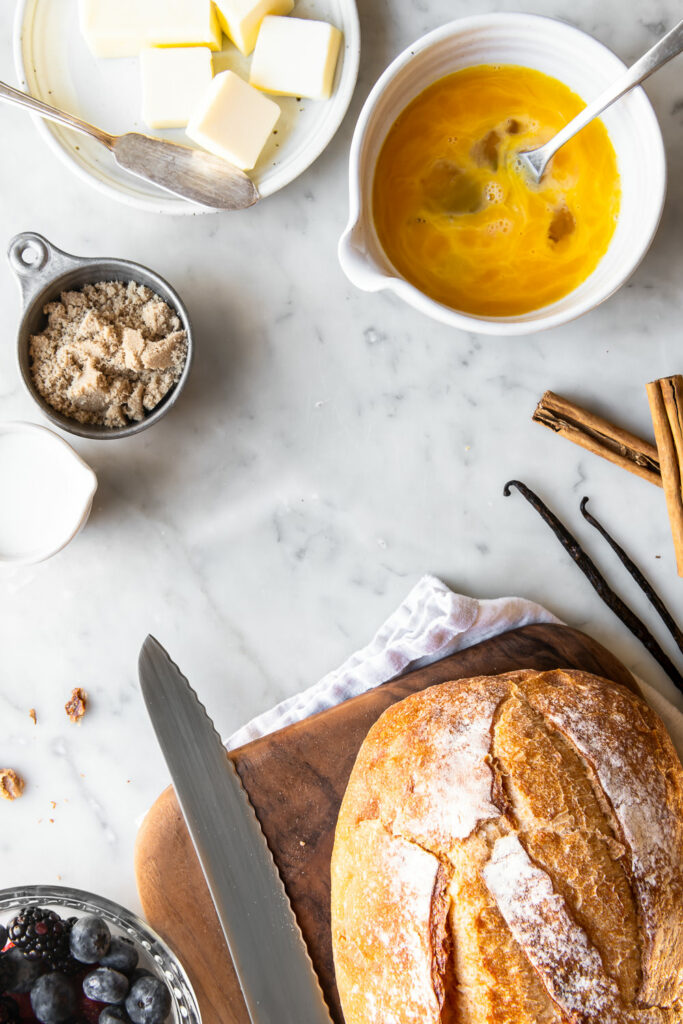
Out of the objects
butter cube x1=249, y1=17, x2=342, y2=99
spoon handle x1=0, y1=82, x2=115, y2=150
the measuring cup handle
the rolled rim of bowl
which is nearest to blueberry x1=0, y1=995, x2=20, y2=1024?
the rolled rim of bowl

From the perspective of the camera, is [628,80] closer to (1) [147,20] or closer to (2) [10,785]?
(1) [147,20]

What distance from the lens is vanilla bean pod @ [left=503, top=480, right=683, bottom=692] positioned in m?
1.38

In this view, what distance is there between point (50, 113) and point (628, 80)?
0.83 meters

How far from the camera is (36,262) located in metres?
1.31

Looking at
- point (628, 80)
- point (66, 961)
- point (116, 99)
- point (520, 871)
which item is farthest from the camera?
point (116, 99)

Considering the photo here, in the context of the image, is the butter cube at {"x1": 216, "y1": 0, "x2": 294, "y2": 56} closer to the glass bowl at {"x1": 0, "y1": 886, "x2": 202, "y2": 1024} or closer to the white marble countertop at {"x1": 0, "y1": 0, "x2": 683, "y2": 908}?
the white marble countertop at {"x1": 0, "y1": 0, "x2": 683, "y2": 908}

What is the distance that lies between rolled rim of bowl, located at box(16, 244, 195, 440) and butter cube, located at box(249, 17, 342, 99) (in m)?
0.34

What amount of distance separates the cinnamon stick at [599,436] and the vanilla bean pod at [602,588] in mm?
115

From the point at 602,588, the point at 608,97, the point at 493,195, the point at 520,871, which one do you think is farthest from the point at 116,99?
the point at 520,871

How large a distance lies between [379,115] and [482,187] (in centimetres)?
19

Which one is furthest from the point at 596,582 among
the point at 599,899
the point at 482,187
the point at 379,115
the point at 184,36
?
the point at 184,36

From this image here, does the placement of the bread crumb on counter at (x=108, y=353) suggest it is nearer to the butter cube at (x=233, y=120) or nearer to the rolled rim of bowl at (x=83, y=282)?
the rolled rim of bowl at (x=83, y=282)

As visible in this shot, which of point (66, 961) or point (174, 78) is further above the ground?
point (174, 78)

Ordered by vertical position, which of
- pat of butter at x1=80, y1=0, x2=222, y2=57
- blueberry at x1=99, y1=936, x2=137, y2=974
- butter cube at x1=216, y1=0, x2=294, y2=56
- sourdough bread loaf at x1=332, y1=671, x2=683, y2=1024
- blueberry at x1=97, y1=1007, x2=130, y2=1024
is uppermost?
butter cube at x1=216, y1=0, x2=294, y2=56
